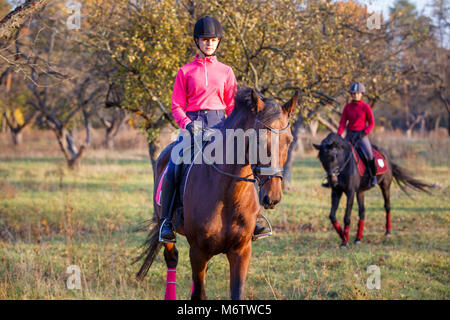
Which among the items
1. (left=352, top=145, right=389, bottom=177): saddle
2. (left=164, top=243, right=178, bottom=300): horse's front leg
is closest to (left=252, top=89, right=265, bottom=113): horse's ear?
(left=164, top=243, right=178, bottom=300): horse's front leg

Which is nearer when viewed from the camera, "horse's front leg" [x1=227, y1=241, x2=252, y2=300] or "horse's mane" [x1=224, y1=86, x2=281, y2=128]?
"horse's mane" [x1=224, y1=86, x2=281, y2=128]

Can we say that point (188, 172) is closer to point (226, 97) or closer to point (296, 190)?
point (226, 97)

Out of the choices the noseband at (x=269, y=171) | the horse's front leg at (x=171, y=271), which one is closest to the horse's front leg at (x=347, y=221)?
the horse's front leg at (x=171, y=271)

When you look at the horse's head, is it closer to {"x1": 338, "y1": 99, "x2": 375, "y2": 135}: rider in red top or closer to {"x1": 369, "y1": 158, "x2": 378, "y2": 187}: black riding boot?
{"x1": 338, "y1": 99, "x2": 375, "y2": 135}: rider in red top

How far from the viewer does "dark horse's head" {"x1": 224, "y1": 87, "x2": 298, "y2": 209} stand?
12.3 ft

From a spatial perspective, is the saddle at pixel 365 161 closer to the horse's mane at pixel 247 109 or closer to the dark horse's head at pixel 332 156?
the dark horse's head at pixel 332 156

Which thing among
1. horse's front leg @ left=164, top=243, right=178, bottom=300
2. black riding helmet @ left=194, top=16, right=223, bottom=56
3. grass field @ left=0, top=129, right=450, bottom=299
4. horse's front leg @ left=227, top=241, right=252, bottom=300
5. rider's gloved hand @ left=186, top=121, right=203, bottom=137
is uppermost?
black riding helmet @ left=194, top=16, right=223, bottom=56

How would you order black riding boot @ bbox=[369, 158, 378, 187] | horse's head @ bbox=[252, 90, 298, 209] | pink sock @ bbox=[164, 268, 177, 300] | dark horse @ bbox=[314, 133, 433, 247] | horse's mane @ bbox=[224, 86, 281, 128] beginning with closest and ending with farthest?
horse's head @ bbox=[252, 90, 298, 209] → horse's mane @ bbox=[224, 86, 281, 128] → pink sock @ bbox=[164, 268, 177, 300] → dark horse @ bbox=[314, 133, 433, 247] → black riding boot @ bbox=[369, 158, 378, 187]

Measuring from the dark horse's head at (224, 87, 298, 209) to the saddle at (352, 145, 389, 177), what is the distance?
22.3 feet

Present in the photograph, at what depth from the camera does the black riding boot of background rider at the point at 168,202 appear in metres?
5.05

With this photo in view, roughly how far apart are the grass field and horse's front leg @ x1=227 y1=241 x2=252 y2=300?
916 millimetres

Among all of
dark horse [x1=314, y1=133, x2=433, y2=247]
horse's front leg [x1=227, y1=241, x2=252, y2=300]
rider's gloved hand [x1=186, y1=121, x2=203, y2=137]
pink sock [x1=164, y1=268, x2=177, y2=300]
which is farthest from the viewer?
dark horse [x1=314, y1=133, x2=433, y2=247]

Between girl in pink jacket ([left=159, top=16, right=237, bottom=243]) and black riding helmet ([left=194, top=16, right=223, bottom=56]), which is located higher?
black riding helmet ([left=194, top=16, right=223, bottom=56])
